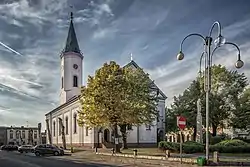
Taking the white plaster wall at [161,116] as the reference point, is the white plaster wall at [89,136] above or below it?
below

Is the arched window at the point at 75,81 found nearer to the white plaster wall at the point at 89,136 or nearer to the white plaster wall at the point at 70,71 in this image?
the white plaster wall at the point at 70,71

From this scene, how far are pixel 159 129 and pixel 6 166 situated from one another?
44.6 meters

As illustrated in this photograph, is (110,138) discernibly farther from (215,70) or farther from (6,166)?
(6,166)

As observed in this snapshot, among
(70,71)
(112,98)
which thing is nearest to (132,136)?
(70,71)

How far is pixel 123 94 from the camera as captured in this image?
4247 cm

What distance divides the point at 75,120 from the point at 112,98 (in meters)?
A: 30.3

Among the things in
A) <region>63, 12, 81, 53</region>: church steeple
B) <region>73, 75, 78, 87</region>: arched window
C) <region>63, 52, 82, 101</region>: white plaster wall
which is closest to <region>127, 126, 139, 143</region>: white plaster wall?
<region>63, 52, 82, 101</region>: white plaster wall

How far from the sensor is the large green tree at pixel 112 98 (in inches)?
1641

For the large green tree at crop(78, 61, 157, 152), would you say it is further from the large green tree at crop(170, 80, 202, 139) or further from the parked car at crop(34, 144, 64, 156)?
the large green tree at crop(170, 80, 202, 139)

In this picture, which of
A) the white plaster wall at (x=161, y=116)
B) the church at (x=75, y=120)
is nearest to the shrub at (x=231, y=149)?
the church at (x=75, y=120)

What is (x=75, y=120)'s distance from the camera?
232ft

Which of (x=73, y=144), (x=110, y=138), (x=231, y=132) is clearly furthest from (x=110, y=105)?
(x=231, y=132)

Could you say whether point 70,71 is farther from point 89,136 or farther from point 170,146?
point 170,146

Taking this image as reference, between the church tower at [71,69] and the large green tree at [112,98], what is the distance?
34.0 m
